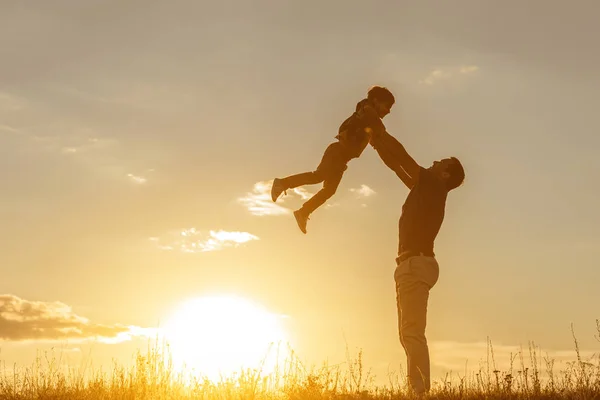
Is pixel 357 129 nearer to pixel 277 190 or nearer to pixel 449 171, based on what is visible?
pixel 449 171

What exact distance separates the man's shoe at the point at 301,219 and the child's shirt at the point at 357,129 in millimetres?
1376

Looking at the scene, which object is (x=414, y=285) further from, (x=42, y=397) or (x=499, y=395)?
(x=42, y=397)

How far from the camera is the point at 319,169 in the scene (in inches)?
423

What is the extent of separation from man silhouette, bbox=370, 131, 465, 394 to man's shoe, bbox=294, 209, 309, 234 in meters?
2.29

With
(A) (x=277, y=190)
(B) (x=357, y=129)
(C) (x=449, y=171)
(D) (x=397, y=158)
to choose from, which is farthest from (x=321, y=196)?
(C) (x=449, y=171)

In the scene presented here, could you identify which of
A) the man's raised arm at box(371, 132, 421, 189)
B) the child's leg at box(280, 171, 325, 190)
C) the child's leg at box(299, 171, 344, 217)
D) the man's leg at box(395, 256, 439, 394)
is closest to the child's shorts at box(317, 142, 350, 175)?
the child's leg at box(280, 171, 325, 190)

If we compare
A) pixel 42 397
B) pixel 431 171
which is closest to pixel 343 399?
pixel 431 171

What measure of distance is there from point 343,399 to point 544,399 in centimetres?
279

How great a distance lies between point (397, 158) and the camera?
30.1ft

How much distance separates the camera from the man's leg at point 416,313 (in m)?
8.59

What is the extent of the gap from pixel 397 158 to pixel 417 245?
1.30 metres

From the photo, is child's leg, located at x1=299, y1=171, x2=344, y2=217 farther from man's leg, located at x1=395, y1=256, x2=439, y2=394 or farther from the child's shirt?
man's leg, located at x1=395, y1=256, x2=439, y2=394

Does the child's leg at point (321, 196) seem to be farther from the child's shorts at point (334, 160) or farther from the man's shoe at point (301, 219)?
the child's shorts at point (334, 160)

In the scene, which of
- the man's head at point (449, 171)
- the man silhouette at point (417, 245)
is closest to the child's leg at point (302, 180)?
the man silhouette at point (417, 245)
